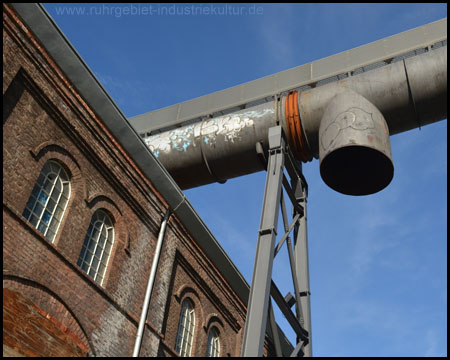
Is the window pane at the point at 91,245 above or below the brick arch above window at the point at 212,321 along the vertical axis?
below

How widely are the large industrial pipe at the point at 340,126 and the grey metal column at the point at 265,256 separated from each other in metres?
0.72

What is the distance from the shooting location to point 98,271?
885cm

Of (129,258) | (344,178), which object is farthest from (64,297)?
(344,178)

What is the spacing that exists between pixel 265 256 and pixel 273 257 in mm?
151

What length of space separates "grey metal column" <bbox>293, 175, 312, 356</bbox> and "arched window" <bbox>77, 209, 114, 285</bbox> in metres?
3.58

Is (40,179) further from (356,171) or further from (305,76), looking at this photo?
(305,76)

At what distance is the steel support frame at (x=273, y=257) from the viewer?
6.46 m

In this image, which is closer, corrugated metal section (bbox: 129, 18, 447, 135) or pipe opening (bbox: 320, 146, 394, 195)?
pipe opening (bbox: 320, 146, 394, 195)

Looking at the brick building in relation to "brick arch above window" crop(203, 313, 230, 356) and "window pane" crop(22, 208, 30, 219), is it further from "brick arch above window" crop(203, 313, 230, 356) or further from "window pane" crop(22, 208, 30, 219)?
"brick arch above window" crop(203, 313, 230, 356)

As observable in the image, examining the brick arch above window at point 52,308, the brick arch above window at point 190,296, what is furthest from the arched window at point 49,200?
the brick arch above window at point 190,296

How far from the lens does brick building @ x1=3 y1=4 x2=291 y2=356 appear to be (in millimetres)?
7180

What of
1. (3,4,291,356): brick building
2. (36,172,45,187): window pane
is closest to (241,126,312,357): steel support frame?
(3,4,291,356): brick building

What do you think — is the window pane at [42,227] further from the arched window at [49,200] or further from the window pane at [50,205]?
the window pane at [50,205]

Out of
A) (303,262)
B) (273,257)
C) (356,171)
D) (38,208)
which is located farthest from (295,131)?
(38,208)
